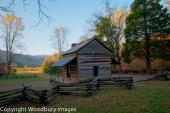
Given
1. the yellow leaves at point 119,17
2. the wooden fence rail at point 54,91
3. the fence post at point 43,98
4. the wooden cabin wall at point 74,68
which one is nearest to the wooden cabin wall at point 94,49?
the wooden cabin wall at point 74,68

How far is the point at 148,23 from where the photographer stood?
129 feet

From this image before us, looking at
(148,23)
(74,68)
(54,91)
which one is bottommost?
(54,91)

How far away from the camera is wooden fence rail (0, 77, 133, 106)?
43.8 ft

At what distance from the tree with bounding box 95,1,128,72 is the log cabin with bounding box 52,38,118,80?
13.3m

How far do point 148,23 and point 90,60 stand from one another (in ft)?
44.9

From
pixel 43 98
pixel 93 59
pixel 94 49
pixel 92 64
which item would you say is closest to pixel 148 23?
pixel 94 49

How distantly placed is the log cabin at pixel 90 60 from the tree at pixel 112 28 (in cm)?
1328

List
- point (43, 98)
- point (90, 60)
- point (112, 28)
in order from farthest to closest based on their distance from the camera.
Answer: point (112, 28) → point (90, 60) → point (43, 98)

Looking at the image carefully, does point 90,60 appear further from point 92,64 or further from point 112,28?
point 112,28

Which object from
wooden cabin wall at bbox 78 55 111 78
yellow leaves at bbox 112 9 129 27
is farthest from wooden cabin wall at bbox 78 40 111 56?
yellow leaves at bbox 112 9 129 27

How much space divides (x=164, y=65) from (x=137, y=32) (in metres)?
7.29

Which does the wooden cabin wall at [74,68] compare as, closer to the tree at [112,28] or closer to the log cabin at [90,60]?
the log cabin at [90,60]

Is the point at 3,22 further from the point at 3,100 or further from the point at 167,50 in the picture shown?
the point at 3,100

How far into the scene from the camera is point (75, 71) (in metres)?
31.5
